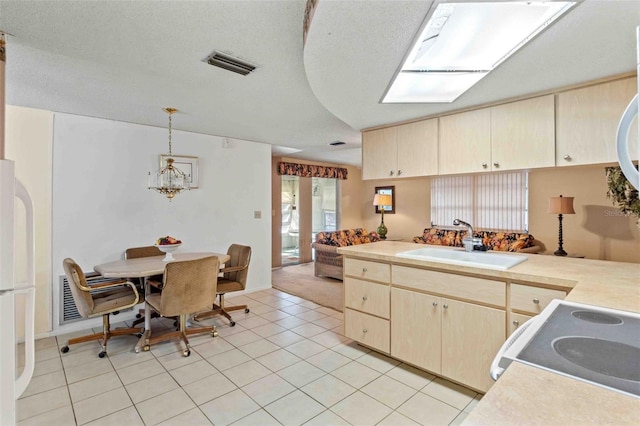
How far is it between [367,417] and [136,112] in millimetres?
3470

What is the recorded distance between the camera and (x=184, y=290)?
275cm

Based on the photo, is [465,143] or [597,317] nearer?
[597,317]

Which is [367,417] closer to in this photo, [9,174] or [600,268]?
[600,268]

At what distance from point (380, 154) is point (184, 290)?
226 cm

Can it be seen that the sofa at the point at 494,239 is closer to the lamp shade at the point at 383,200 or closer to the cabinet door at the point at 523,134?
the lamp shade at the point at 383,200

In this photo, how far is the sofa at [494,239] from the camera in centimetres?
484

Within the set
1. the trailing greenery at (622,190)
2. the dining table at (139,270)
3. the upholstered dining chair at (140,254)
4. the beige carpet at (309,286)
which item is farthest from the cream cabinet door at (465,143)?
the upholstered dining chair at (140,254)

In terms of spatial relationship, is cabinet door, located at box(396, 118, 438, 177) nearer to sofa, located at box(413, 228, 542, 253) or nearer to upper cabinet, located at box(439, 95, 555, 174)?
upper cabinet, located at box(439, 95, 555, 174)

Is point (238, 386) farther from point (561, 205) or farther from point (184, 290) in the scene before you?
point (561, 205)

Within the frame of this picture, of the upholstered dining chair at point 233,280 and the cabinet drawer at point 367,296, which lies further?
the upholstered dining chair at point 233,280

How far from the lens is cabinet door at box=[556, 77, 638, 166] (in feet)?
6.21

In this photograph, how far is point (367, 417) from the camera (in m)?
1.93

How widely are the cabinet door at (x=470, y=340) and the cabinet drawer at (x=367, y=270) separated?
1.68 feet

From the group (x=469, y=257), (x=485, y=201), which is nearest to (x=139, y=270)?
(x=469, y=257)
